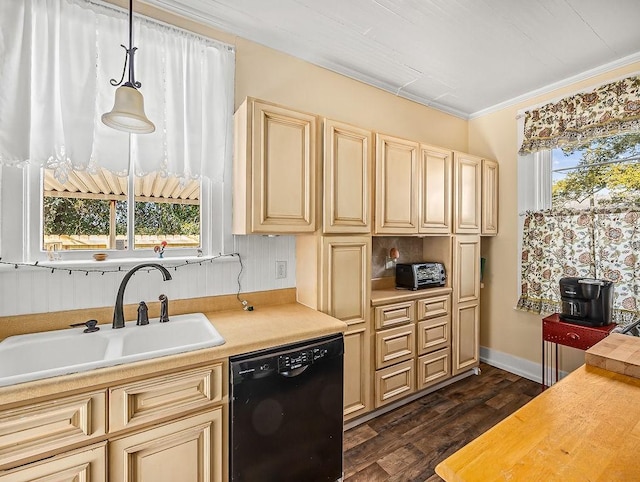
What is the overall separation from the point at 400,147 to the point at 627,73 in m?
1.91

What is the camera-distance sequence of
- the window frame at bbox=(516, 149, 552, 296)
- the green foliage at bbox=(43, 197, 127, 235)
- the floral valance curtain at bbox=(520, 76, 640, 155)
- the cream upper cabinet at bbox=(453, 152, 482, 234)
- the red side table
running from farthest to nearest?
the window frame at bbox=(516, 149, 552, 296), the cream upper cabinet at bbox=(453, 152, 482, 234), the floral valance curtain at bbox=(520, 76, 640, 155), the red side table, the green foliage at bbox=(43, 197, 127, 235)

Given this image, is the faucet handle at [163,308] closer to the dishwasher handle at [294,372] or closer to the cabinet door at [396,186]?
the dishwasher handle at [294,372]

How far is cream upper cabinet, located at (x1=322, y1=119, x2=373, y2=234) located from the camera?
2.07 meters

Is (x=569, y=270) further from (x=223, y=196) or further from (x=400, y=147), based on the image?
(x=223, y=196)

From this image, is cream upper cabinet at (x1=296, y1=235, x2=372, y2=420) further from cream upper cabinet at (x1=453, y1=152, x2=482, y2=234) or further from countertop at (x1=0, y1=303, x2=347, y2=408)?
cream upper cabinet at (x1=453, y1=152, x2=482, y2=234)

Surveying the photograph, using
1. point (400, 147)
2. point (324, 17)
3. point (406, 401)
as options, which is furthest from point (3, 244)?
point (406, 401)

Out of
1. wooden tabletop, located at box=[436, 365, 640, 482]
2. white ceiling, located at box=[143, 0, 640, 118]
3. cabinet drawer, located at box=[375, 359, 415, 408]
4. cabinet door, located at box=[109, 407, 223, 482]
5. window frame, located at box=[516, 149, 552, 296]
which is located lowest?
cabinet drawer, located at box=[375, 359, 415, 408]

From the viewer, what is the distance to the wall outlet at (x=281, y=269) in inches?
91.2

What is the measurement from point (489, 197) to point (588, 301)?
1284 millimetres

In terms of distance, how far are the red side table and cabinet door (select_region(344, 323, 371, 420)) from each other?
1.54 meters

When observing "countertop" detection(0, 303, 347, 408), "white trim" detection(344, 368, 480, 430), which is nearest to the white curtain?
"countertop" detection(0, 303, 347, 408)

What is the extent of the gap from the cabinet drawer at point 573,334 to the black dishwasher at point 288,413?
1899 millimetres

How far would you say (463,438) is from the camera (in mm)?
2191

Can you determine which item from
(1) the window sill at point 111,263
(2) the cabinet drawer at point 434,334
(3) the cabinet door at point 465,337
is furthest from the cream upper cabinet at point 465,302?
(1) the window sill at point 111,263
